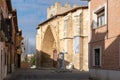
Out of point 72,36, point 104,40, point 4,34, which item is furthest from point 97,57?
point 72,36

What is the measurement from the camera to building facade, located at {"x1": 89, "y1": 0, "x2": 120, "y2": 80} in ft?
69.2

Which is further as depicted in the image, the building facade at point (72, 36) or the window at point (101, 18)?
the building facade at point (72, 36)

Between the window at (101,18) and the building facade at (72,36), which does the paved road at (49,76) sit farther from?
the building facade at (72,36)

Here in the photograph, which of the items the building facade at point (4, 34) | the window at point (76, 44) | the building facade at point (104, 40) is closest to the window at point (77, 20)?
the window at point (76, 44)

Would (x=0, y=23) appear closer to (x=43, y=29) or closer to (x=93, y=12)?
(x=93, y=12)

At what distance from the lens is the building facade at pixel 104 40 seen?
830 inches

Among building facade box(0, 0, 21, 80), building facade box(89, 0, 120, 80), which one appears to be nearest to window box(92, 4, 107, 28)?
building facade box(89, 0, 120, 80)

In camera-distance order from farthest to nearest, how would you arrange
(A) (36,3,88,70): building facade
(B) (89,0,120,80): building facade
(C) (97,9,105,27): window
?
(A) (36,3,88,70): building facade, (C) (97,9,105,27): window, (B) (89,0,120,80): building facade

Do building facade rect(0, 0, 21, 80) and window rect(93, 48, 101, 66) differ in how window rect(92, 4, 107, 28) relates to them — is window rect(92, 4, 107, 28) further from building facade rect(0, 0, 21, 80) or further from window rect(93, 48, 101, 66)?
building facade rect(0, 0, 21, 80)

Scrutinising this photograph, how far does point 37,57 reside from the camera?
244 feet

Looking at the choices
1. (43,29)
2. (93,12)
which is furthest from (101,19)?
(43,29)

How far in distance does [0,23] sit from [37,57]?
55115 millimetres

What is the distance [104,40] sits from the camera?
23422 millimetres

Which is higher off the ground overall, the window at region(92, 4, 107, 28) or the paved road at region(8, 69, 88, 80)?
the window at region(92, 4, 107, 28)
